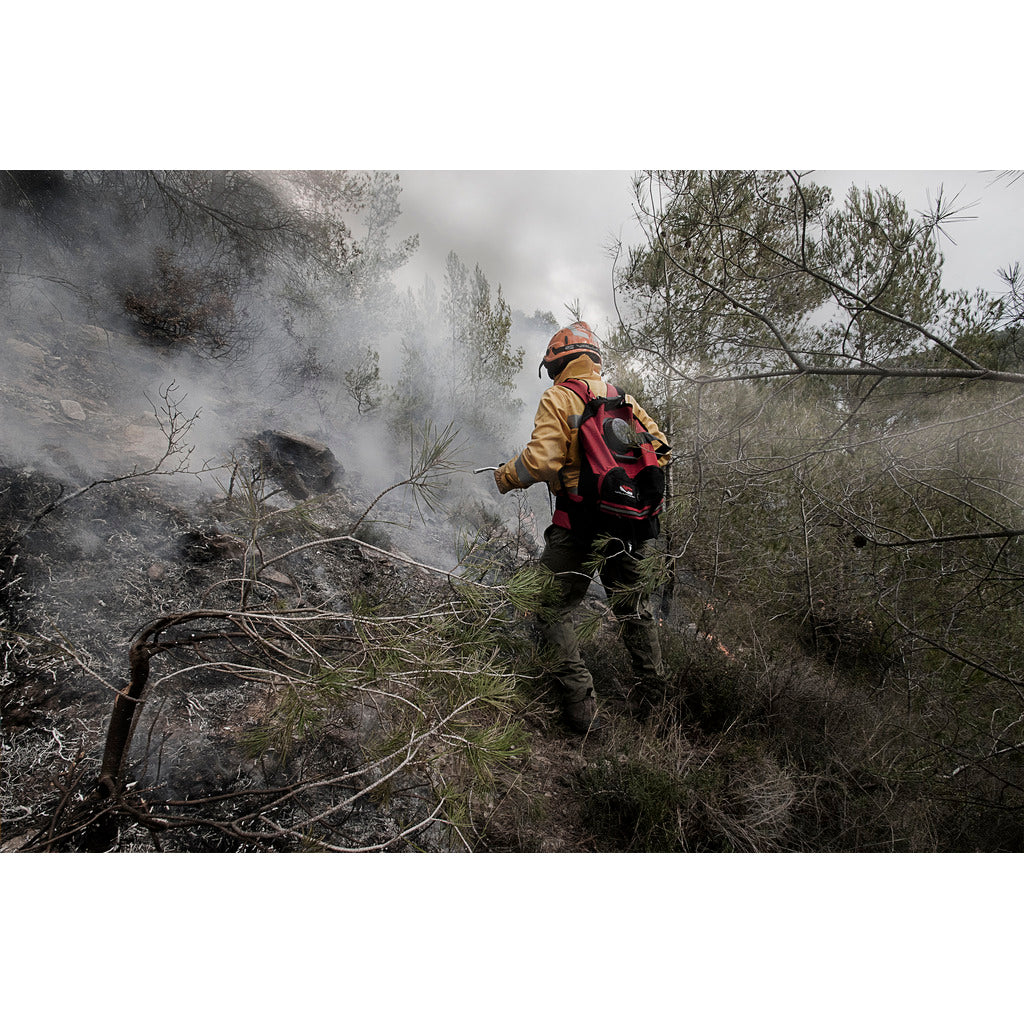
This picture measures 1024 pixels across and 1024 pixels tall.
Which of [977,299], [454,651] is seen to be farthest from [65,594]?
[977,299]

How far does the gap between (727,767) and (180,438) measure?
6.90 feet

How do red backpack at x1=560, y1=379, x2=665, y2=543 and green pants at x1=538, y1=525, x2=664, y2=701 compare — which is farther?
green pants at x1=538, y1=525, x2=664, y2=701

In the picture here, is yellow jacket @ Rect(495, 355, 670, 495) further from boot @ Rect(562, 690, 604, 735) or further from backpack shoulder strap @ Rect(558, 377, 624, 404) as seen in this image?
boot @ Rect(562, 690, 604, 735)

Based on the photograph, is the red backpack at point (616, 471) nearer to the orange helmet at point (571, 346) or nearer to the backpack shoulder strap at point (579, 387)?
the backpack shoulder strap at point (579, 387)

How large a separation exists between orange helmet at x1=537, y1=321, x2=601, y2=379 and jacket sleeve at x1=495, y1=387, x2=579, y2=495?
17cm

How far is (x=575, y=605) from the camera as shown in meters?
1.56

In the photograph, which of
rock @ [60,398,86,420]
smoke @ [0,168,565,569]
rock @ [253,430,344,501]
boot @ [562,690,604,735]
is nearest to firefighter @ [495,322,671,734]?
boot @ [562,690,604,735]

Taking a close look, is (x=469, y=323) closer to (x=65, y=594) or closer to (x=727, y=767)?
(x=65, y=594)

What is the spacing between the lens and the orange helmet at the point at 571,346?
4.71 ft

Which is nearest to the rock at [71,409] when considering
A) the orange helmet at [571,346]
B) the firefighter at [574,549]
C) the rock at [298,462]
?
the rock at [298,462]

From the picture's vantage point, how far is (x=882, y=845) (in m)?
1.07

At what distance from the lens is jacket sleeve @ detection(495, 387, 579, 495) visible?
1.29 metres

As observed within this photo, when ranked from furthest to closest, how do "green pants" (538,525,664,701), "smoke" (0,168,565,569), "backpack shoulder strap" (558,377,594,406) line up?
1. "green pants" (538,525,664,701)
2. "backpack shoulder strap" (558,377,594,406)
3. "smoke" (0,168,565,569)

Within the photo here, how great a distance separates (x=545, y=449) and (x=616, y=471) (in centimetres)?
23
